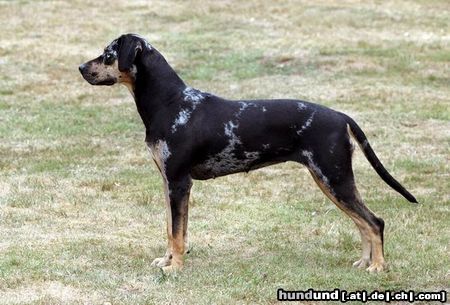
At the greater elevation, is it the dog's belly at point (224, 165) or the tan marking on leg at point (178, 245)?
the dog's belly at point (224, 165)

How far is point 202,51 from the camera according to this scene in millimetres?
24156

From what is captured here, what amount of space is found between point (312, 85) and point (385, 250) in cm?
1115

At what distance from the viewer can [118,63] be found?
9.03 metres

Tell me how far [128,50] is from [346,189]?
2.42 metres

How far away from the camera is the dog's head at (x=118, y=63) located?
8.98 metres

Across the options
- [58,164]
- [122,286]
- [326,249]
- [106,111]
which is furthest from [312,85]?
[122,286]

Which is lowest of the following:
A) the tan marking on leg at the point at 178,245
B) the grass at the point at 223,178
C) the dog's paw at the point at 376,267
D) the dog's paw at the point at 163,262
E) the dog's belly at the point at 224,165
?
the grass at the point at 223,178

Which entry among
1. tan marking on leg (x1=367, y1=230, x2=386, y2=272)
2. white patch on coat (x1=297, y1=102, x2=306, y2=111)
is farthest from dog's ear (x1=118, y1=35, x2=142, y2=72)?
tan marking on leg (x1=367, y1=230, x2=386, y2=272)

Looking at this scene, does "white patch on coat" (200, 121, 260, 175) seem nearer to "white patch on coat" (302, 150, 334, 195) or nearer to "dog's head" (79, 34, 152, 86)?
"white patch on coat" (302, 150, 334, 195)

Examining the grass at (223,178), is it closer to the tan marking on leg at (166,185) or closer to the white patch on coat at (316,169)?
the tan marking on leg at (166,185)

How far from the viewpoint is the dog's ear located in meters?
8.96

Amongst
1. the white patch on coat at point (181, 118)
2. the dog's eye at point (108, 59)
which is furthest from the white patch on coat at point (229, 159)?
the dog's eye at point (108, 59)

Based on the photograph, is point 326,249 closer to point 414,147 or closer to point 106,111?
point 414,147

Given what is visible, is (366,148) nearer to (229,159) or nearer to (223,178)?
(229,159)
